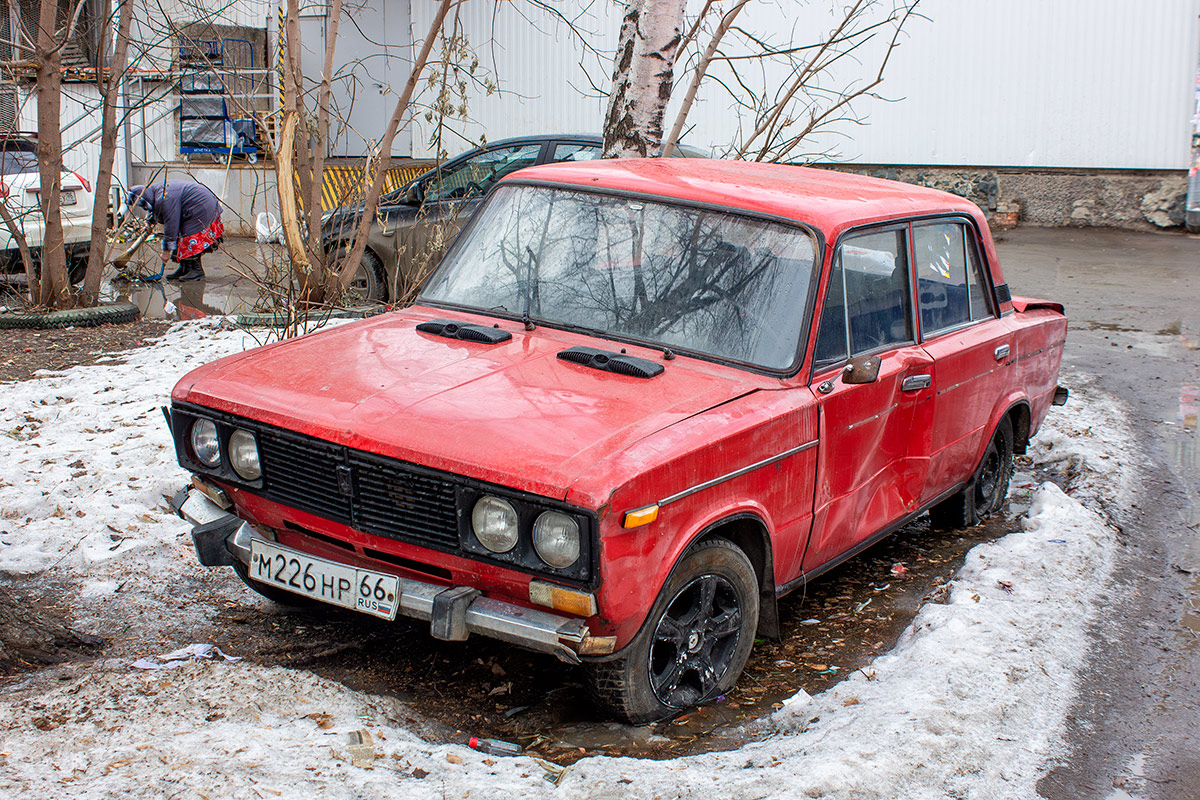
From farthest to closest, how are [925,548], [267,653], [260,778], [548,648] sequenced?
[925,548] → [267,653] → [548,648] → [260,778]

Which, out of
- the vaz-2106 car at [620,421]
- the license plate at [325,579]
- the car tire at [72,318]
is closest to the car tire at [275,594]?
the vaz-2106 car at [620,421]

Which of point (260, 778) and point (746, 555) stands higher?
point (746, 555)

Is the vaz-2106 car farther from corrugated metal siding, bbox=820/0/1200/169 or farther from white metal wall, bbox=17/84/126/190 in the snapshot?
white metal wall, bbox=17/84/126/190

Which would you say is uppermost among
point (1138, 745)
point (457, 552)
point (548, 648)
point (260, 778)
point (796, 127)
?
point (796, 127)

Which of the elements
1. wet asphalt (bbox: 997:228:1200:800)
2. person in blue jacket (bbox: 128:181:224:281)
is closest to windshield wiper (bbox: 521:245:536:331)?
wet asphalt (bbox: 997:228:1200:800)

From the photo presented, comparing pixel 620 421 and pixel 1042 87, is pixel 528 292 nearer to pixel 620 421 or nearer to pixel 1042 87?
pixel 620 421

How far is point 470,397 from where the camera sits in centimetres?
338

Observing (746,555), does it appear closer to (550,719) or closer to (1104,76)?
(550,719)

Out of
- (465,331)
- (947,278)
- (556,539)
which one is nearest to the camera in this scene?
(556,539)

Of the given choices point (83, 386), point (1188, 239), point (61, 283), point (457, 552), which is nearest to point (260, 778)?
point (457, 552)

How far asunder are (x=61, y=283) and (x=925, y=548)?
305 inches

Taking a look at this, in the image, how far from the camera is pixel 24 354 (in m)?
8.30

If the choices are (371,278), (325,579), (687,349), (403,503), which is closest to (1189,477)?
(687,349)

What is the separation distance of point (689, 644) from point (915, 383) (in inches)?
60.4
